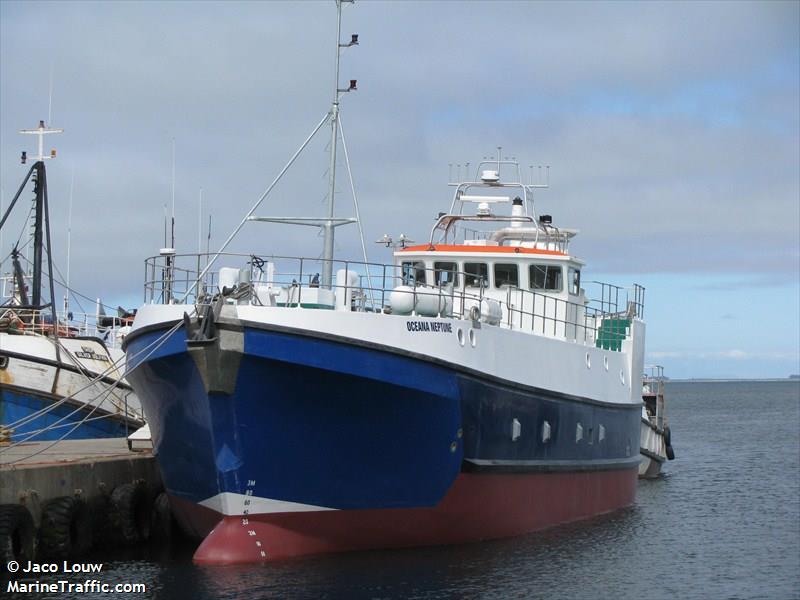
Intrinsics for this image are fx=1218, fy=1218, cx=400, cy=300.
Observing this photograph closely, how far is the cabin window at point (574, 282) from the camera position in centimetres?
2280

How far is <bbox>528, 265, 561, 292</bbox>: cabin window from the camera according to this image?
2205cm

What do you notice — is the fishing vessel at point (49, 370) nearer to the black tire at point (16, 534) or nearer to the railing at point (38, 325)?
the railing at point (38, 325)

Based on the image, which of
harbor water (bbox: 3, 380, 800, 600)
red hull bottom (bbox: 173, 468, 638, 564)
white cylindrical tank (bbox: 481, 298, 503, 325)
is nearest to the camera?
harbor water (bbox: 3, 380, 800, 600)

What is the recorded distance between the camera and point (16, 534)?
16141 millimetres

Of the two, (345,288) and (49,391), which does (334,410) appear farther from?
(49,391)

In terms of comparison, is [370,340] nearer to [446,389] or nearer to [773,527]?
[446,389]

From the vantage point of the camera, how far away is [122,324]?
35375 mm

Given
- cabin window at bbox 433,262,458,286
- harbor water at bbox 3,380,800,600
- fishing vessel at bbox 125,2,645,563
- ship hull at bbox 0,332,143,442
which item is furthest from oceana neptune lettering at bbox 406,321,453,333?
ship hull at bbox 0,332,143,442

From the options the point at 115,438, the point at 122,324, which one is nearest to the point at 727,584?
the point at 115,438

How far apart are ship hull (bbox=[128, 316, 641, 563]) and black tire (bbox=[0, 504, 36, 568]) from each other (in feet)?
6.65

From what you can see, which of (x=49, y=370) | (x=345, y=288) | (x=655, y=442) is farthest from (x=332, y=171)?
(x=655, y=442)

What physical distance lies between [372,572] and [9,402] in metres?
12.7

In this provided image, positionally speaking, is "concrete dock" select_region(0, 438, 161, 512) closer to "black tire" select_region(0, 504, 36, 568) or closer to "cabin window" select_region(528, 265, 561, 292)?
"black tire" select_region(0, 504, 36, 568)

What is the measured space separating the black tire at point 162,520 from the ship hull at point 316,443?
1.98m
